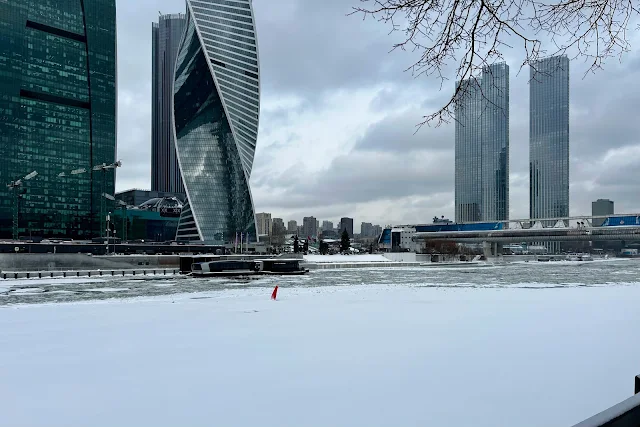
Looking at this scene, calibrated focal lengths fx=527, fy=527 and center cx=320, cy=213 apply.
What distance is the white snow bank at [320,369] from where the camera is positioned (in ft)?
24.3

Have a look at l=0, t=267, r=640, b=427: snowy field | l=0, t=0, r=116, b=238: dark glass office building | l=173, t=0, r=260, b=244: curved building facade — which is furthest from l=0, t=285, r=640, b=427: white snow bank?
l=173, t=0, r=260, b=244: curved building facade

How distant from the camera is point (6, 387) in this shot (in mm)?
8984

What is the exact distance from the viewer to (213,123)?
162500mm

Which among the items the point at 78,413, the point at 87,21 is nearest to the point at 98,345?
the point at 78,413

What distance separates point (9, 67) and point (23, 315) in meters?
146

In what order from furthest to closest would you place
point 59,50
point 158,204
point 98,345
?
point 158,204 < point 59,50 < point 98,345

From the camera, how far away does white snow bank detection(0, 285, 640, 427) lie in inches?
292

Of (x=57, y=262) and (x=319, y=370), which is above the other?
(x=319, y=370)

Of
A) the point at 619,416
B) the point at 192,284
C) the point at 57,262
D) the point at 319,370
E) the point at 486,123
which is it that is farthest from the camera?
the point at 57,262

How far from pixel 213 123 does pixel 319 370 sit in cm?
15905

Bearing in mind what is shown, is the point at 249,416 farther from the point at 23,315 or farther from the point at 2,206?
the point at 2,206

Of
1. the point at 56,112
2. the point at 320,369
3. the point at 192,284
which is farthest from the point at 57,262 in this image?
the point at 56,112

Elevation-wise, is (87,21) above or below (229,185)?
above

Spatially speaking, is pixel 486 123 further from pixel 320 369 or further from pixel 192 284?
pixel 320 369
